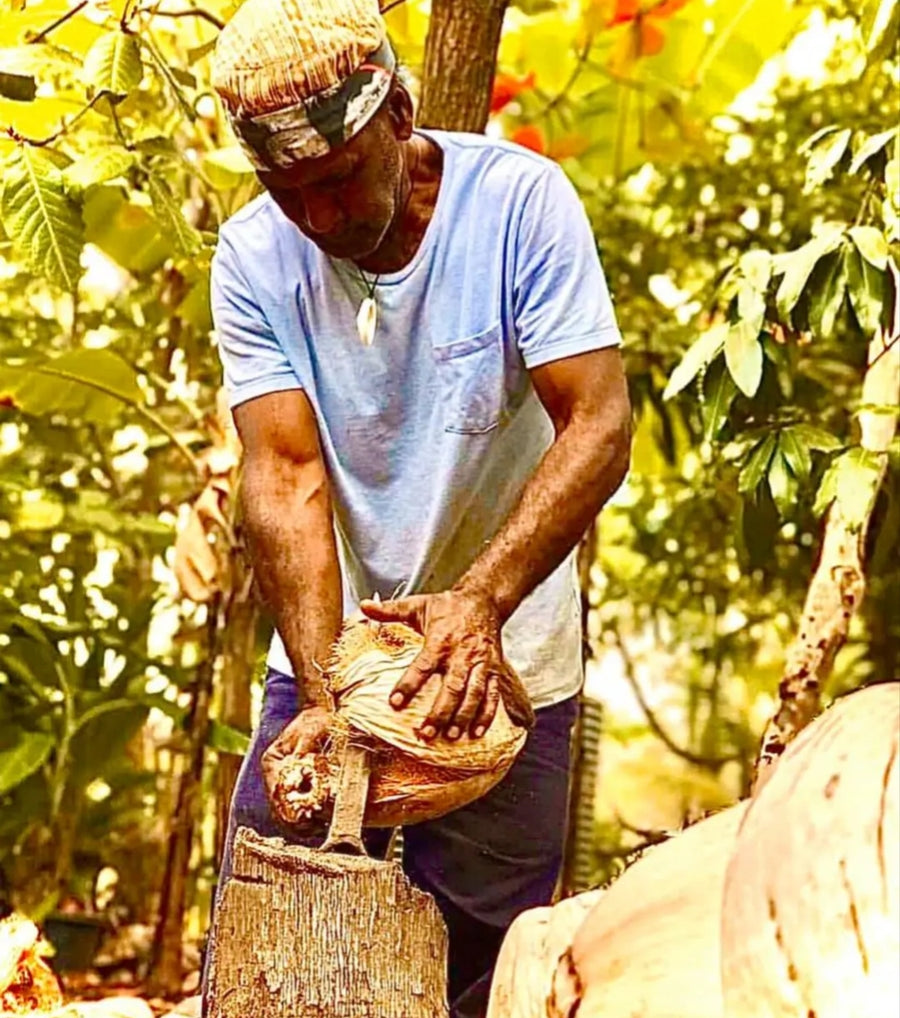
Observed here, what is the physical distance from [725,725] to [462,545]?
217 cm

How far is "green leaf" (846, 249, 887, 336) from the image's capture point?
1962mm

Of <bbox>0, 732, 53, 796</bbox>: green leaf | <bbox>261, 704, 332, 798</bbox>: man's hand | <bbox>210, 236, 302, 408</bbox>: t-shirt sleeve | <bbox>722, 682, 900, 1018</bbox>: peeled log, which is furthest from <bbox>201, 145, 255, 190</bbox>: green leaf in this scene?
<bbox>722, 682, 900, 1018</bbox>: peeled log

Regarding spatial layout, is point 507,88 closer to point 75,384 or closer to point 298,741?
point 75,384

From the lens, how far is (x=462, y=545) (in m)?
1.85

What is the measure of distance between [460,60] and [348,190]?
754 mm

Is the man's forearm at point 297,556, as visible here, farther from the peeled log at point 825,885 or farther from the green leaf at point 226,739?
the green leaf at point 226,739

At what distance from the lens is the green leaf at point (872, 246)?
196cm

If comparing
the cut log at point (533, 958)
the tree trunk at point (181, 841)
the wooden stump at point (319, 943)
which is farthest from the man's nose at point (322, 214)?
the tree trunk at point (181, 841)

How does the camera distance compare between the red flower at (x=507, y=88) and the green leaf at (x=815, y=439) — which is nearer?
the green leaf at (x=815, y=439)

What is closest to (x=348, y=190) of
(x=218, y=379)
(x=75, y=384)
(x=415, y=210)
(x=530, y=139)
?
(x=415, y=210)

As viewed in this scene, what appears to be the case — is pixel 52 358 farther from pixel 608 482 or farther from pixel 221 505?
pixel 608 482

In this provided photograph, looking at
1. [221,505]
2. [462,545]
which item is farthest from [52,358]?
[462,545]

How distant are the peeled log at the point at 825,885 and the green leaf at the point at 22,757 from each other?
187cm

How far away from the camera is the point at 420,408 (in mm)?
1780
